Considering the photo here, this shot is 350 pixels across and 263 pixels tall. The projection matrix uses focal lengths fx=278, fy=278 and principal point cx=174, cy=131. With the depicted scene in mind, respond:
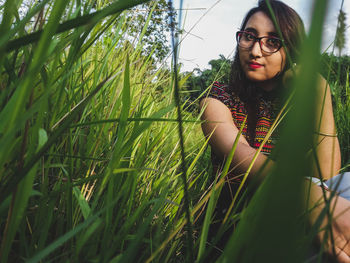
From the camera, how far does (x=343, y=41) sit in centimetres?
25

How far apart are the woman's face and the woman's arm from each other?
0.23 metres

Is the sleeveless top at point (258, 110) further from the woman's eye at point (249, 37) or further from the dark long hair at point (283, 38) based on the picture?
the woman's eye at point (249, 37)

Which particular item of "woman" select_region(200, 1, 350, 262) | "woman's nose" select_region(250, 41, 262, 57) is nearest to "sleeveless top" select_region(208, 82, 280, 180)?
"woman" select_region(200, 1, 350, 262)

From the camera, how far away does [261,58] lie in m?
1.39

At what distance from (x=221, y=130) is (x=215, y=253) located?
505 mm

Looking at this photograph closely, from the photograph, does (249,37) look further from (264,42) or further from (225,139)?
(225,139)

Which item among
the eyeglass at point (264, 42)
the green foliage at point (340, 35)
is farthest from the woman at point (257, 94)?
the green foliage at point (340, 35)

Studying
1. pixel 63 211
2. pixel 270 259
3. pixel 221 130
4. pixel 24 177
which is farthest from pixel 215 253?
pixel 270 259

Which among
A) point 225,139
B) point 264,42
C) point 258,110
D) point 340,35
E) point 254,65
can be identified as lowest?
point 225,139

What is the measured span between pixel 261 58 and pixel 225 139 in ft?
1.62

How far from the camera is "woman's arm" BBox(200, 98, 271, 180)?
3.51ft

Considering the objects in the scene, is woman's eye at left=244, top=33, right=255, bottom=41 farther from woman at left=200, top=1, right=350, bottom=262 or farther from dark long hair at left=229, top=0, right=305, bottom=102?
dark long hair at left=229, top=0, right=305, bottom=102

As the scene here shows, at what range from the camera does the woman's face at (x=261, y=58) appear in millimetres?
1395

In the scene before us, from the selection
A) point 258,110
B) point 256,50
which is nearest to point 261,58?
point 256,50
